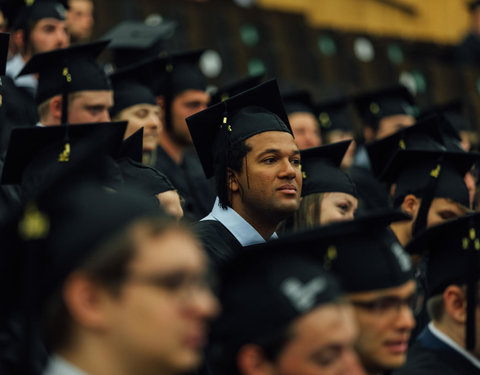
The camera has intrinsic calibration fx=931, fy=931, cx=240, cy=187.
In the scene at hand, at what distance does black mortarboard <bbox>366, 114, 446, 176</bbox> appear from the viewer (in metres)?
4.95

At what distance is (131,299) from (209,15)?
222 inches

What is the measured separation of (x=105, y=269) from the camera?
6.15ft

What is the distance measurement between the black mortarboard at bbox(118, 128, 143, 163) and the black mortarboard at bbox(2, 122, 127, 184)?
0.39 meters

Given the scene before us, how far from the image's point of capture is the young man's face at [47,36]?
16.7 feet

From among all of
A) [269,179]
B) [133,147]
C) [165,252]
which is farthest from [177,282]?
[133,147]

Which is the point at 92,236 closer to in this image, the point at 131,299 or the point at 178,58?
the point at 131,299

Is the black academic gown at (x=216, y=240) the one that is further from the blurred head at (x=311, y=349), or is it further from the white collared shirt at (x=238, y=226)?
the blurred head at (x=311, y=349)

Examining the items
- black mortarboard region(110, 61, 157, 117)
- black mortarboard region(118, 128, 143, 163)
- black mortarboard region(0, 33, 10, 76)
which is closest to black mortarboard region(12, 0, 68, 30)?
black mortarboard region(110, 61, 157, 117)

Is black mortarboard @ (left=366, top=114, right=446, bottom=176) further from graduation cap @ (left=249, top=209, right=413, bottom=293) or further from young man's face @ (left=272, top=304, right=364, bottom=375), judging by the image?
young man's face @ (left=272, top=304, right=364, bottom=375)

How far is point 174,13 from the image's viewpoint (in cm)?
708

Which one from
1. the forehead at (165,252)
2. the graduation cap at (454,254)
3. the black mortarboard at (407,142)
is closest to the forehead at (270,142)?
the graduation cap at (454,254)

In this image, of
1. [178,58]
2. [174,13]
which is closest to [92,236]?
[178,58]

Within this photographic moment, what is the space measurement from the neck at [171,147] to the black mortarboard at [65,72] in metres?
0.67

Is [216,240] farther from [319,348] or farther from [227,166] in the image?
[319,348]
